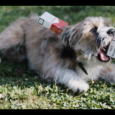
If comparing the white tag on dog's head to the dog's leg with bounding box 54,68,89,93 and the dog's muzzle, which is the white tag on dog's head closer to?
the dog's muzzle

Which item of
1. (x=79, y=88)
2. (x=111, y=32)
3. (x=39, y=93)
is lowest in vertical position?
(x=39, y=93)

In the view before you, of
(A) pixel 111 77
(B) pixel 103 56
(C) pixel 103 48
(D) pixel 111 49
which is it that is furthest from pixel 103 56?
(A) pixel 111 77

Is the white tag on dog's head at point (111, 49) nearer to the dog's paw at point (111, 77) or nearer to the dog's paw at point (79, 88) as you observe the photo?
the dog's paw at point (79, 88)

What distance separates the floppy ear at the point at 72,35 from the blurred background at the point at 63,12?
9.90ft

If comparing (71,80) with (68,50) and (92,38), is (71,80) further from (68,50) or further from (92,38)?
(92,38)

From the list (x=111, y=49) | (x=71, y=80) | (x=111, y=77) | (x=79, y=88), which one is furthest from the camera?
(x=111, y=77)

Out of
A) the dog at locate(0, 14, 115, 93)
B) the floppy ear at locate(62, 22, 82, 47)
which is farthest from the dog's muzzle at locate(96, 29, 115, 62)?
the floppy ear at locate(62, 22, 82, 47)

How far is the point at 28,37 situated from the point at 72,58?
1244mm

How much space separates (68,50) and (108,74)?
97cm

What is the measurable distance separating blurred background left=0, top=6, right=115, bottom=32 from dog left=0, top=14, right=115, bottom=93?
2064 mm

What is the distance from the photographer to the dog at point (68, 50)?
3.08 meters

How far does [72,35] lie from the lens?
320cm

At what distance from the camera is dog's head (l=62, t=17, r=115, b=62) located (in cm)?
298

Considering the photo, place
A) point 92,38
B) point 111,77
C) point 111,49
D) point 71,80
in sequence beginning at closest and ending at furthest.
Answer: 1. point 111,49
2. point 92,38
3. point 71,80
4. point 111,77
